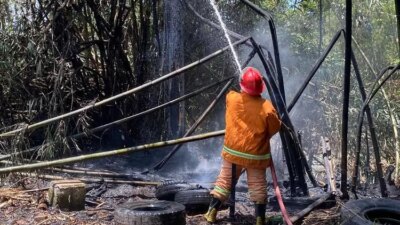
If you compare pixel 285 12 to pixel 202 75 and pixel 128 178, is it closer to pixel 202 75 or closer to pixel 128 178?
pixel 202 75

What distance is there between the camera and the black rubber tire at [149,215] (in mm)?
5141

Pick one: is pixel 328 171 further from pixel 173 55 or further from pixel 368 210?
pixel 173 55

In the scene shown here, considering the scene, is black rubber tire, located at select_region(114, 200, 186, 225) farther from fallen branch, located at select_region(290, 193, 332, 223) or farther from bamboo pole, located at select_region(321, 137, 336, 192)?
bamboo pole, located at select_region(321, 137, 336, 192)

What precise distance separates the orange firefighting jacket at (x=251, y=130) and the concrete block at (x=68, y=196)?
188 centimetres

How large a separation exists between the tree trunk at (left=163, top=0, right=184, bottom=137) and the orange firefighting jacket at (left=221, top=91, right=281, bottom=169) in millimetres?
4028

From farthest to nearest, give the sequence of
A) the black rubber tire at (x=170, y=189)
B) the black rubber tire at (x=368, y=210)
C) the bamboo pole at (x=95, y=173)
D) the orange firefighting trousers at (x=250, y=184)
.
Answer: the bamboo pole at (x=95, y=173)
the black rubber tire at (x=170, y=189)
the orange firefighting trousers at (x=250, y=184)
the black rubber tire at (x=368, y=210)

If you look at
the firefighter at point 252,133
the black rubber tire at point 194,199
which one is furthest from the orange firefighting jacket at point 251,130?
the black rubber tire at point 194,199

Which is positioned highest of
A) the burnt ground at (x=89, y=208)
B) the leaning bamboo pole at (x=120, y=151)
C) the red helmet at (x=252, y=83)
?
the red helmet at (x=252, y=83)

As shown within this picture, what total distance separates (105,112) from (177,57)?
1853 millimetres

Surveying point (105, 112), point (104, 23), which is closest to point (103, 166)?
point (105, 112)

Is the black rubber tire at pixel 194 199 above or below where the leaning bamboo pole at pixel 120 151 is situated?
below

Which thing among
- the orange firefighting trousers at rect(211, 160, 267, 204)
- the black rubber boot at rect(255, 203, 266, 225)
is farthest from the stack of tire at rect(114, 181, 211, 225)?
the black rubber boot at rect(255, 203, 266, 225)

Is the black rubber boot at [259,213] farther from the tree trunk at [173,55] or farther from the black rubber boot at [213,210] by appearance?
the tree trunk at [173,55]

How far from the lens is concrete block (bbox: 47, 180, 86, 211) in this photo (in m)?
6.05
